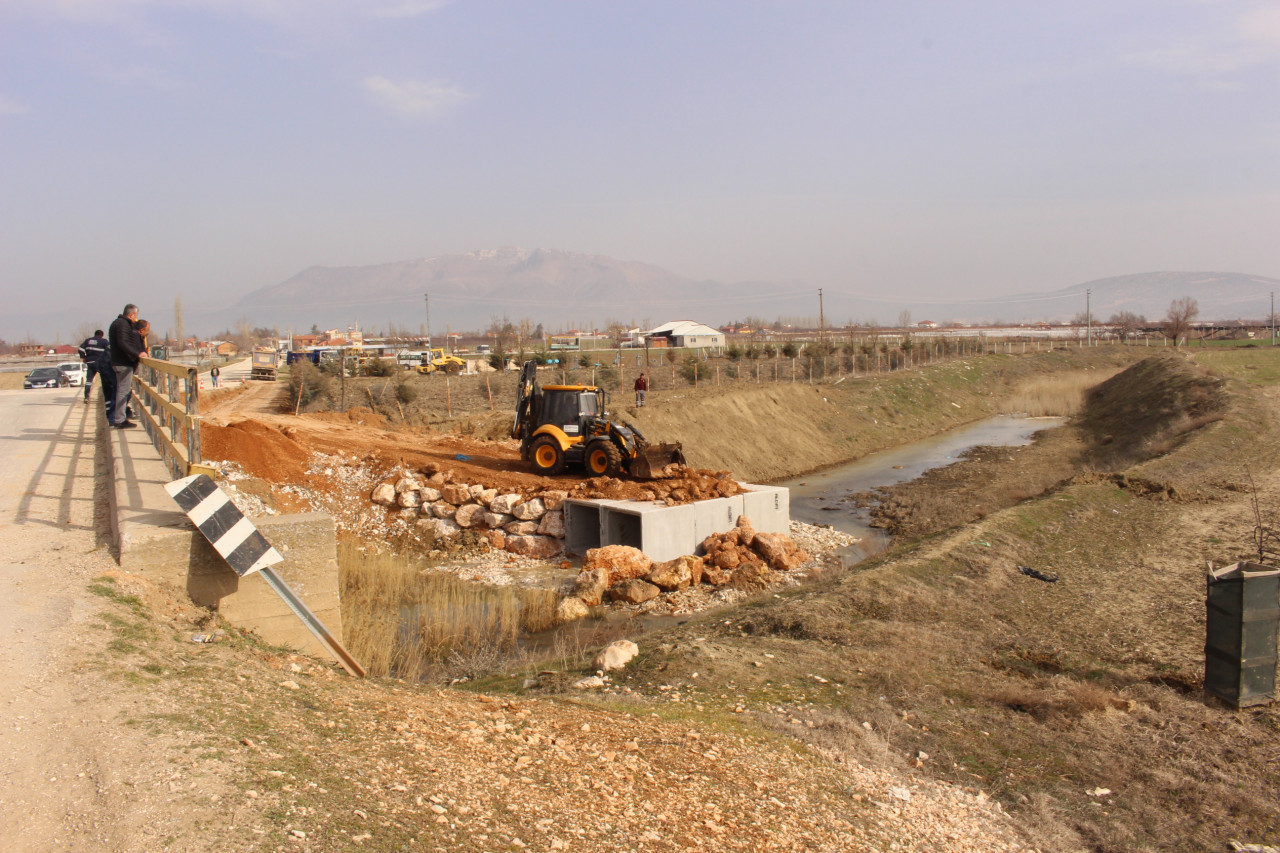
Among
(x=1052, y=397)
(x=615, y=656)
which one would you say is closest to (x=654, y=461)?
(x=615, y=656)

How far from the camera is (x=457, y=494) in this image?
18.0 metres

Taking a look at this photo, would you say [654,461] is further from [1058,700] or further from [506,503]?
[1058,700]

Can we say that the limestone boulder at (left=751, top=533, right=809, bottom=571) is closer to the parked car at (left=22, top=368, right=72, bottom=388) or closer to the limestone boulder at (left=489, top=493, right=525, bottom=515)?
the limestone boulder at (left=489, top=493, right=525, bottom=515)

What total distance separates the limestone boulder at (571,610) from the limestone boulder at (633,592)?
70cm

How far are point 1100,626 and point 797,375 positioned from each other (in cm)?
4202

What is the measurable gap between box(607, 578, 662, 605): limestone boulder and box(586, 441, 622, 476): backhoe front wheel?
4252 mm

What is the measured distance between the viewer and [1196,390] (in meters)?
33.1

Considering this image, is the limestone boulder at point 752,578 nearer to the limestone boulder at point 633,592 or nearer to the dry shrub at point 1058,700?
the limestone boulder at point 633,592

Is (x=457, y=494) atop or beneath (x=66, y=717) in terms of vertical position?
beneath

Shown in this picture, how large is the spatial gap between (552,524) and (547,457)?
2.33 metres

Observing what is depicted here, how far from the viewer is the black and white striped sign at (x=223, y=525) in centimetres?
657

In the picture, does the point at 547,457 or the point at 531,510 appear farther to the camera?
the point at 547,457

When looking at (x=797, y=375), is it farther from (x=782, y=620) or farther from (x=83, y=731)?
(x=83, y=731)

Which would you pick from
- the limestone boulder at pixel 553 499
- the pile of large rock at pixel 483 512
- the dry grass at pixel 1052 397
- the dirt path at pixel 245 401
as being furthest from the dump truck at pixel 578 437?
the dry grass at pixel 1052 397
